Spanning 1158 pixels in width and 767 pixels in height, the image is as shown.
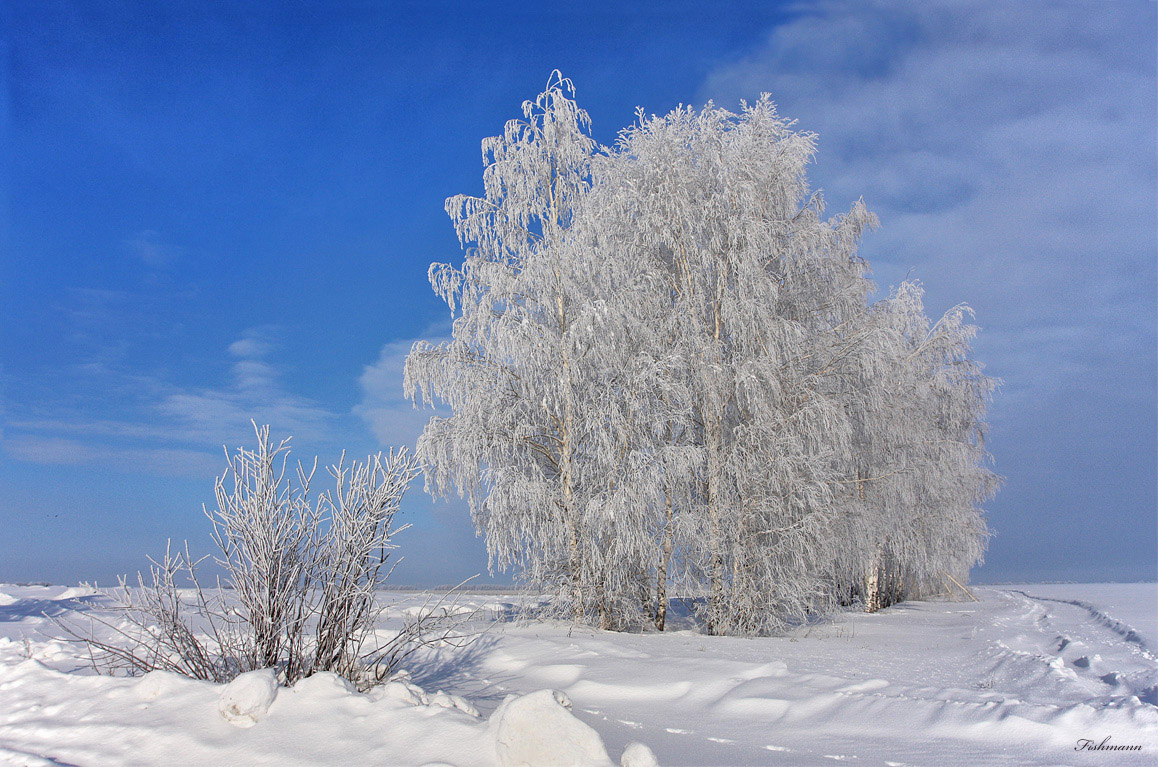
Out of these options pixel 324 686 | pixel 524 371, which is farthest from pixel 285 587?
pixel 524 371

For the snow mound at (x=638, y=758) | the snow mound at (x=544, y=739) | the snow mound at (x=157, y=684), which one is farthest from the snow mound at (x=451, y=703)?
the snow mound at (x=157, y=684)

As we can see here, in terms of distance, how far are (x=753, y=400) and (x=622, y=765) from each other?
7.02 metres

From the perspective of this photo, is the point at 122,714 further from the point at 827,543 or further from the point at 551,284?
the point at 827,543

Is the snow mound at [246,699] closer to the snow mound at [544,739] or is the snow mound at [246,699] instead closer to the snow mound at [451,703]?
the snow mound at [451,703]

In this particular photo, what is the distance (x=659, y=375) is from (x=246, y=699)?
670 cm

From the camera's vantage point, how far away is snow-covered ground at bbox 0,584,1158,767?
3.13 m

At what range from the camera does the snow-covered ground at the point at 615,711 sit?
123 inches

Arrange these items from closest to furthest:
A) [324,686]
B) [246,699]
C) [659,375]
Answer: [246,699], [324,686], [659,375]

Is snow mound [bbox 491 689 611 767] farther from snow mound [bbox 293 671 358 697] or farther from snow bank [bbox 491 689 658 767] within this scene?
snow mound [bbox 293 671 358 697]

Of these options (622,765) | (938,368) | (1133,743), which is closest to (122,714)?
(622,765)

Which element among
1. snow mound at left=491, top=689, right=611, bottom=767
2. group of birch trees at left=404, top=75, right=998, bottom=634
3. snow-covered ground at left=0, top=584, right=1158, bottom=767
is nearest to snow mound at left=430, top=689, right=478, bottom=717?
snow-covered ground at left=0, top=584, right=1158, bottom=767

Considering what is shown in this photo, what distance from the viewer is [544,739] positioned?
9.25 feet

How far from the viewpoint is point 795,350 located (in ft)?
31.7

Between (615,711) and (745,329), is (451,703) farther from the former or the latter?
(745,329)
